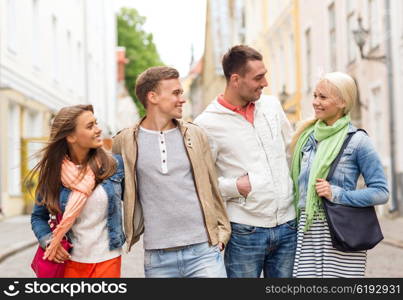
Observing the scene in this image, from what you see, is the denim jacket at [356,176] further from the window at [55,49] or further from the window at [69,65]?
the window at [69,65]

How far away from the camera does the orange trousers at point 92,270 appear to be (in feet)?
11.9

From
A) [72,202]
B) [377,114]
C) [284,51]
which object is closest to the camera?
[72,202]

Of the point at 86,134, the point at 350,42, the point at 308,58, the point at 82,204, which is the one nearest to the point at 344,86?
the point at 86,134

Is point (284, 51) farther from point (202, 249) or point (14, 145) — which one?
point (202, 249)

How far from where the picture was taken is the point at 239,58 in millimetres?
4133

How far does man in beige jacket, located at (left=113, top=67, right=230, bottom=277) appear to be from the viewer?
145 inches

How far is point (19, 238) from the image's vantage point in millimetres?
13203

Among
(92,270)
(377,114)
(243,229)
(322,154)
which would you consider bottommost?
(92,270)

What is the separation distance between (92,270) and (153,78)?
0.96 m

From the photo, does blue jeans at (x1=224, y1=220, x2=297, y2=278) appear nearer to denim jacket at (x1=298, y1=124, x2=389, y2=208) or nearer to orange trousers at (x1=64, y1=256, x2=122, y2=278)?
denim jacket at (x1=298, y1=124, x2=389, y2=208)

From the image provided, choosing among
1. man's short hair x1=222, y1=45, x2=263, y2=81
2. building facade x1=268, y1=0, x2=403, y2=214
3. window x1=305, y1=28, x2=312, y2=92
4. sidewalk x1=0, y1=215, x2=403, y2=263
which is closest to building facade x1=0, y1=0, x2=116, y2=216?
sidewalk x1=0, y1=215, x2=403, y2=263

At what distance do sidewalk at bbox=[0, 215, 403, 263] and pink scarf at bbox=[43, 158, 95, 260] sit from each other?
288 inches

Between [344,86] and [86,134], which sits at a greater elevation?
[344,86]

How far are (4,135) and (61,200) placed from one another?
14.7 m
